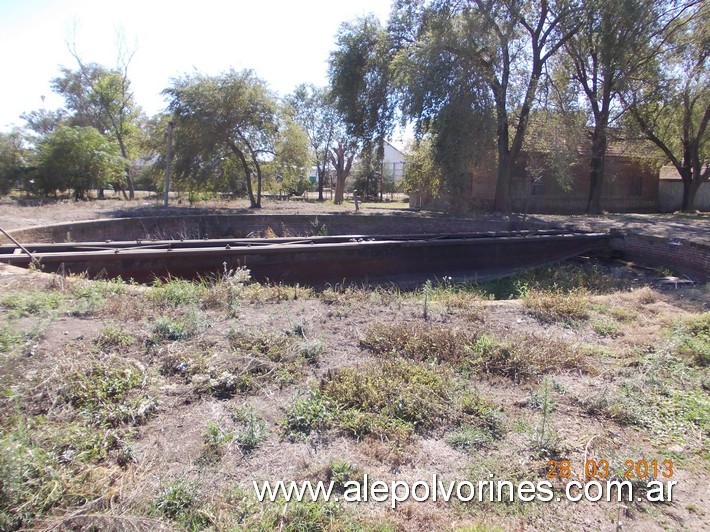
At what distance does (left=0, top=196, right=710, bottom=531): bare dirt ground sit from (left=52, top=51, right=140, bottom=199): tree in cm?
2677

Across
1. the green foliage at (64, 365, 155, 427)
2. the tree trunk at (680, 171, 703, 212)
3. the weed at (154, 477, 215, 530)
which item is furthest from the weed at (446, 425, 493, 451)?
the tree trunk at (680, 171, 703, 212)

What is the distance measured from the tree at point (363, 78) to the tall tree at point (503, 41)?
1973 mm

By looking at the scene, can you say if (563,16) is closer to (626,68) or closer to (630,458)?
(626,68)

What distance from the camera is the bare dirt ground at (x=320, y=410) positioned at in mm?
2328

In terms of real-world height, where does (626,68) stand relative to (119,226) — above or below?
above

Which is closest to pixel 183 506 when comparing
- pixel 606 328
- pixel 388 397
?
pixel 388 397

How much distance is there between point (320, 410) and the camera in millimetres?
3230

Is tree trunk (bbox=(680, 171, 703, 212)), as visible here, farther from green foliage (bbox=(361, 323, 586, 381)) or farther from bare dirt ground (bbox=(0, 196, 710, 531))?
green foliage (bbox=(361, 323, 586, 381))

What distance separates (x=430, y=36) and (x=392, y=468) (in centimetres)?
1778

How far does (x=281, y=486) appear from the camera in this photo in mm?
2482

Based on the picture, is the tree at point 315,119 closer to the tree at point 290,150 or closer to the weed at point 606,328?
the tree at point 290,150

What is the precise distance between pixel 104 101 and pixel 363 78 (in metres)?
19.6

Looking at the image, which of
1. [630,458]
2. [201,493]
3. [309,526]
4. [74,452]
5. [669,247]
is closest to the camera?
[309,526]

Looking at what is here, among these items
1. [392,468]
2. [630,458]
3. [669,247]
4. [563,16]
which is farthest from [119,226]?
[563,16]
